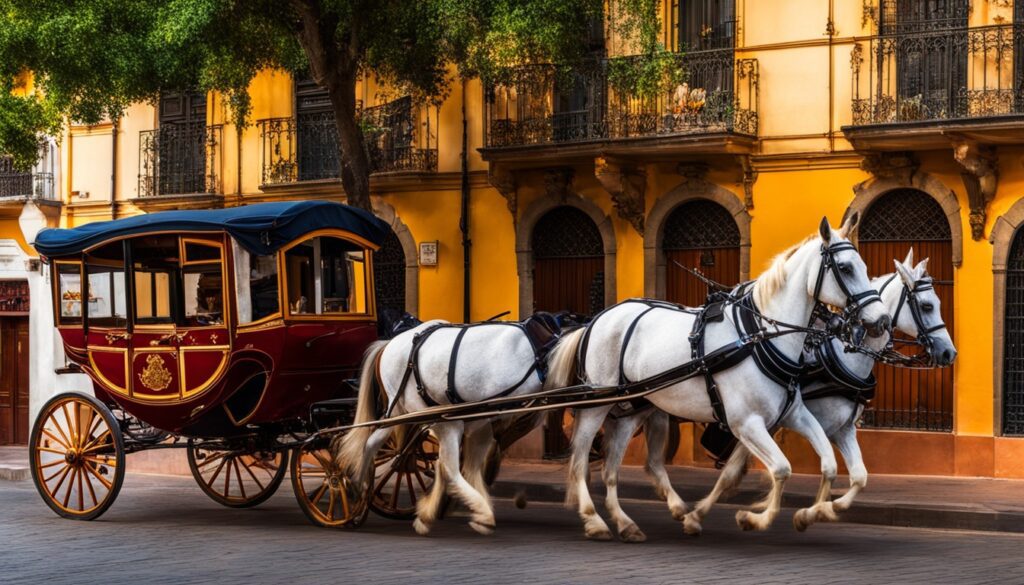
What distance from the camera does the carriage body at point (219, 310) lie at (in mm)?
12398

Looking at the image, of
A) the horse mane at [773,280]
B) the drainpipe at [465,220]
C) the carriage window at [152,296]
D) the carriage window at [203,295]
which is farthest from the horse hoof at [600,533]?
the drainpipe at [465,220]

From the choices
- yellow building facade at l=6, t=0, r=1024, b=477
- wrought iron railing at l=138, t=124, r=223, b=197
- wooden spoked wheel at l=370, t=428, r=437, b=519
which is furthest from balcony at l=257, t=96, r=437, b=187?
wooden spoked wheel at l=370, t=428, r=437, b=519

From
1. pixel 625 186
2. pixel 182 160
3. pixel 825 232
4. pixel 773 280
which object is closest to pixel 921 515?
pixel 773 280

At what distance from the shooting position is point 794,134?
17578 millimetres

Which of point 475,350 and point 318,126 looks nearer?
point 475,350

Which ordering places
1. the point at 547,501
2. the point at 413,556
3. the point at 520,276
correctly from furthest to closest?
1. the point at 520,276
2. the point at 547,501
3. the point at 413,556

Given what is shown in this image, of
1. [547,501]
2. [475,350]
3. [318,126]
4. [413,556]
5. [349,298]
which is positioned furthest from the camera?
[318,126]

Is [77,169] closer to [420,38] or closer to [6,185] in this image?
[6,185]

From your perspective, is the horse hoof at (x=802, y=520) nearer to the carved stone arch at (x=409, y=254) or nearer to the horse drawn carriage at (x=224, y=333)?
the horse drawn carriage at (x=224, y=333)

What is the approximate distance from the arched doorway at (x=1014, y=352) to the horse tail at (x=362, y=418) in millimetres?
7224

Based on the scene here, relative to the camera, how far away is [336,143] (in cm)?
2097

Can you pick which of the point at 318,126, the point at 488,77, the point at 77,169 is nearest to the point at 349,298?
the point at 488,77

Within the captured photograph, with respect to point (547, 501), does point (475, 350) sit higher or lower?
higher

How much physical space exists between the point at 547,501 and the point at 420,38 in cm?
546
